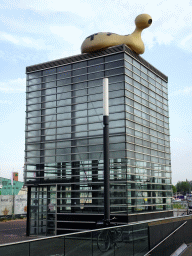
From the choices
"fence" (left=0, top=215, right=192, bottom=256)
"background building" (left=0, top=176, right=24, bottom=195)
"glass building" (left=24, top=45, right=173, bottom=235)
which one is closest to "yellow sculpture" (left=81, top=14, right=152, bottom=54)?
"glass building" (left=24, top=45, right=173, bottom=235)

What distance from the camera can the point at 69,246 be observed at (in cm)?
1065

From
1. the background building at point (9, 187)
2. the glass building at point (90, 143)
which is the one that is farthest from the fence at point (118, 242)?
the background building at point (9, 187)

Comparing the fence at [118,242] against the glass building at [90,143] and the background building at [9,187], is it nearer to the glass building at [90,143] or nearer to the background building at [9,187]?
the glass building at [90,143]

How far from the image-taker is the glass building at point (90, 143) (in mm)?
25141

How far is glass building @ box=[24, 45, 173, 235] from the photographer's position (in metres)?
25.1

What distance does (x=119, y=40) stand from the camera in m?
27.2

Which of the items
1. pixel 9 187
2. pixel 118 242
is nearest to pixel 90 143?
pixel 118 242

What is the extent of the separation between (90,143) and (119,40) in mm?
8816

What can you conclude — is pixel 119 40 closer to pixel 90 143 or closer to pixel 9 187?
pixel 90 143

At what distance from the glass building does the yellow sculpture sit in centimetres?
58

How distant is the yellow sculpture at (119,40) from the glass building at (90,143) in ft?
1.90

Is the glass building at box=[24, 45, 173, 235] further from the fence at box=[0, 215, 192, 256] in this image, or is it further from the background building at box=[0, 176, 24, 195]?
the background building at box=[0, 176, 24, 195]

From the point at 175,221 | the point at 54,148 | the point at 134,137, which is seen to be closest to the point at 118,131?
the point at 134,137

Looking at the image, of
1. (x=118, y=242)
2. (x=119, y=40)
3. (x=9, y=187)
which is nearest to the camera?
(x=118, y=242)
